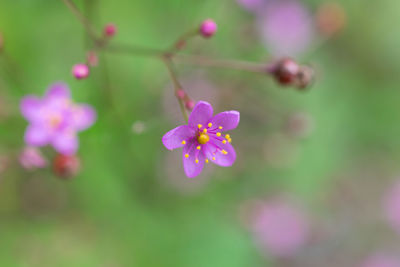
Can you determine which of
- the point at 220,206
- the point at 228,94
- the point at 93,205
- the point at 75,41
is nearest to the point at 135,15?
the point at 75,41

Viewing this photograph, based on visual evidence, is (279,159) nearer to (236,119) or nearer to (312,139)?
(312,139)

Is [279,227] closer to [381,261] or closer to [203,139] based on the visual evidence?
[381,261]

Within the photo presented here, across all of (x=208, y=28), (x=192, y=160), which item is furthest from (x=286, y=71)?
(x=192, y=160)

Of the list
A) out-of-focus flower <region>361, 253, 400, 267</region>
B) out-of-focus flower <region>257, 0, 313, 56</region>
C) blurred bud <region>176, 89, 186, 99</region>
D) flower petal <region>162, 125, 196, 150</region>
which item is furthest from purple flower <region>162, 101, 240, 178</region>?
out-of-focus flower <region>361, 253, 400, 267</region>

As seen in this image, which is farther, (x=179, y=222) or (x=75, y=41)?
(x=179, y=222)

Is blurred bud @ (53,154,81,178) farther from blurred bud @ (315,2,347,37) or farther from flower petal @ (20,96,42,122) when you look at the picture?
blurred bud @ (315,2,347,37)

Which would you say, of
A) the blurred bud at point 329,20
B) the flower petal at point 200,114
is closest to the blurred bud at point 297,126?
the blurred bud at point 329,20
